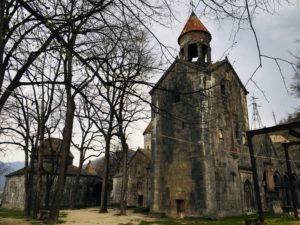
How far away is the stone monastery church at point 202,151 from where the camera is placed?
64.0 feet

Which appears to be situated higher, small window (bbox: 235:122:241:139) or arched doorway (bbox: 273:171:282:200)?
small window (bbox: 235:122:241:139)

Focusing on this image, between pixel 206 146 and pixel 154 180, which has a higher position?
pixel 206 146

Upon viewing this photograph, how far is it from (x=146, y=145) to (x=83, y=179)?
45.2 feet

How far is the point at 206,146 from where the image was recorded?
1995 centimetres

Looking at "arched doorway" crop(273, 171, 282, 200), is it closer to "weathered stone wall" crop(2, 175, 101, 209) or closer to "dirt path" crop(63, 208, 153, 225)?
"dirt path" crop(63, 208, 153, 225)

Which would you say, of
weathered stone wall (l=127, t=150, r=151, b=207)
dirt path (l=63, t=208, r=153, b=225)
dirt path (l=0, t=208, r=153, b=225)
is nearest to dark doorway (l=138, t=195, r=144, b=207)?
weathered stone wall (l=127, t=150, r=151, b=207)

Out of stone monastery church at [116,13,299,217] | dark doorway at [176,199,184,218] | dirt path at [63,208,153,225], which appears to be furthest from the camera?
dark doorway at [176,199,184,218]

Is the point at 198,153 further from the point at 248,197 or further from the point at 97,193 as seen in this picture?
the point at 97,193

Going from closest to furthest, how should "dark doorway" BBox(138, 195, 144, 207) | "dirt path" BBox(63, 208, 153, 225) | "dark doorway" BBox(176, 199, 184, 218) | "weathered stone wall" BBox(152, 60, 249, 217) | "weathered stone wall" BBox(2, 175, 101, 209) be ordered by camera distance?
"dirt path" BBox(63, 208, 153, 225), "weathered stone wall" BBox(152, 60, 249, 217), "dark doorway" BBox(176, 199, 184, 218), "dark doorway" BBox(138, 195, 144, 207), "weathered stone wall" BBox(2, 175, 101, 209)

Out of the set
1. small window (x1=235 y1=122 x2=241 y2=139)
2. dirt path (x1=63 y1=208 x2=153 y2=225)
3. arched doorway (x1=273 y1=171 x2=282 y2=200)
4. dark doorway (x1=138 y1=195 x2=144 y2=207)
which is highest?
small window (x1=235 y1=122 x2=241 y2=139)

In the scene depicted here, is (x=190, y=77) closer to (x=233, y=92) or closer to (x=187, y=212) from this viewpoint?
(x=233, y=92)

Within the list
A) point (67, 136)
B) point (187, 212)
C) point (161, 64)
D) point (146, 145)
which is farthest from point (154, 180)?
point (146, 145)

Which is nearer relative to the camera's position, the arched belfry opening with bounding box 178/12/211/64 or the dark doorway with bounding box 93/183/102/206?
the arched belfry opening with bounding box 178/12/211/64

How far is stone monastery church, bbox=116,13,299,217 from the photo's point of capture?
64.0ft
